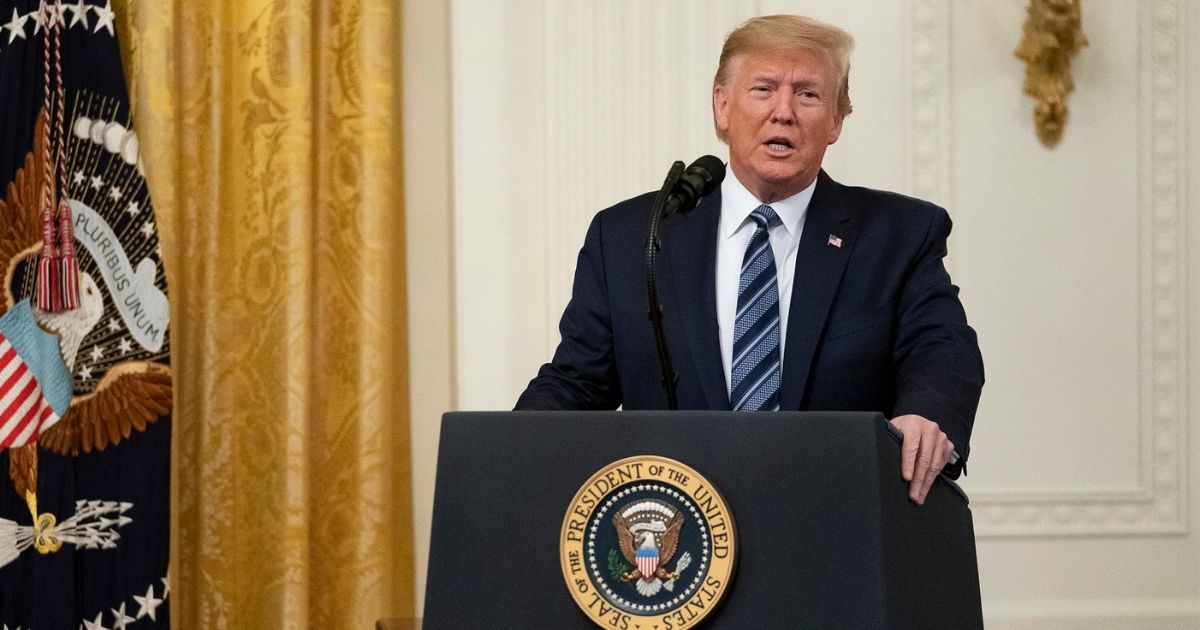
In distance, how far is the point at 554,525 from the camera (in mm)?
1441

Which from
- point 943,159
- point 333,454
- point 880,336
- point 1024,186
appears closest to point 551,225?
point 333,454

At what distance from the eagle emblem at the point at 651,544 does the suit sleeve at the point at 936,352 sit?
0.47 metres

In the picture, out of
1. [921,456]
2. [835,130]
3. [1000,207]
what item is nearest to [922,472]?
[921,456]

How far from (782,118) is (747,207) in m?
0.16

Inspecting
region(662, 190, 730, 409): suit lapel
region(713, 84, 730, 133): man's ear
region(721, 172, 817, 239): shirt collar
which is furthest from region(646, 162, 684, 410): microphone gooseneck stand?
region(713, 84, 730, 133): man's ear

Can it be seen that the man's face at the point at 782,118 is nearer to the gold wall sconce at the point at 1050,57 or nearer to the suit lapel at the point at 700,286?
the suit lapel at the point at 700,286

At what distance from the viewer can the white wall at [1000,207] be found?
3.65 m

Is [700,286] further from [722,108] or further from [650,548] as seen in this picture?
[650,548]

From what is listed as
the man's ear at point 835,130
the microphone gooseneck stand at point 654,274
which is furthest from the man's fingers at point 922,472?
the man's ear at point 835,130

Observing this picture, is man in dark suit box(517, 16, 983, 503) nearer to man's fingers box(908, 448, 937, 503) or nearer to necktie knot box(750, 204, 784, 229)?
necktie knot box(750, 204, 784, 229)

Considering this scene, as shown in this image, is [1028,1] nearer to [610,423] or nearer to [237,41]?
[237,41]

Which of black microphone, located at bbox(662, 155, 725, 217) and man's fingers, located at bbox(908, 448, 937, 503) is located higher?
black microphone, located at bbox(662, 155, 725, 217)

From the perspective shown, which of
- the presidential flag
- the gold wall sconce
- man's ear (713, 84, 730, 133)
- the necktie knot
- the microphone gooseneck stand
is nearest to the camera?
the microphone gooseneck stand

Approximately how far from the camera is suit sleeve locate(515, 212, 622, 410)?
225 cm
